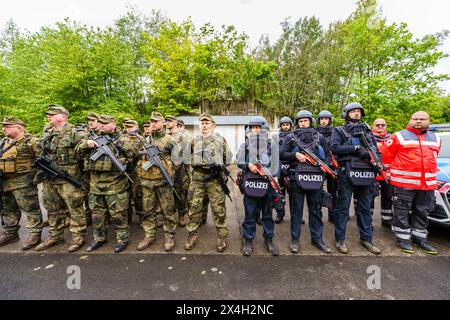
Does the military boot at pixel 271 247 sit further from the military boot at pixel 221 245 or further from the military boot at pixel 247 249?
the military boot at pixel 221 245

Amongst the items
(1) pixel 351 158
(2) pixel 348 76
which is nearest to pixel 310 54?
(2) pixel 348 76

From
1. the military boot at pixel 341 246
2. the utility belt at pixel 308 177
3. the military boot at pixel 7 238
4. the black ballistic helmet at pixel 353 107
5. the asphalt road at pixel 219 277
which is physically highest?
the black ballistic helmet at pixel 353 107

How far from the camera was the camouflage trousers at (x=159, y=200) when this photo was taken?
3154mm

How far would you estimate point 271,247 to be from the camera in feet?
9.96

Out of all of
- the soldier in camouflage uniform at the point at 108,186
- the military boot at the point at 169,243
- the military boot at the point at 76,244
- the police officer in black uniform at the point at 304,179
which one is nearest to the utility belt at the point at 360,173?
the police officer in black uniform at the point at 304,179

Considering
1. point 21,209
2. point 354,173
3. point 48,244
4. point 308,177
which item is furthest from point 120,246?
point 354,173

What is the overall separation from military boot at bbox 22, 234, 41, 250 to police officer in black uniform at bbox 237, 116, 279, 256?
3621mm

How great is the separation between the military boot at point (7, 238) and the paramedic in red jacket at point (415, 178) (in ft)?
22.4

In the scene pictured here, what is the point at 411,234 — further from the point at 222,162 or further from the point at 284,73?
the point at 284,73

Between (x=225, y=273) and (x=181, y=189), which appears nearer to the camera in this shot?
(x=225, y=273)

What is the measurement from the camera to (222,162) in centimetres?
305

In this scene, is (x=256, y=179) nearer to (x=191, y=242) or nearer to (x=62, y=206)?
(x=191, y=242)

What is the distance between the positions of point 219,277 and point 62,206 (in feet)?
9.83

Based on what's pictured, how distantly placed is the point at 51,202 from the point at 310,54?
641 inches
